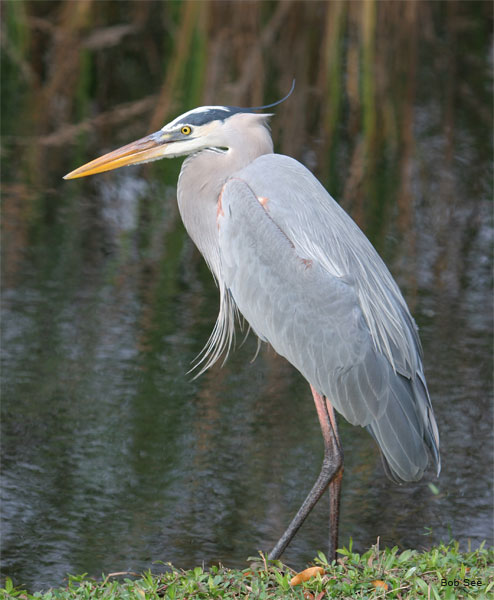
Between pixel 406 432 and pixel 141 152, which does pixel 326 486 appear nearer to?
pixel 406 432

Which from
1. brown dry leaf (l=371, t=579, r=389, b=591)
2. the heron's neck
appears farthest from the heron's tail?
the heron's neck

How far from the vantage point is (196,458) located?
5211 millimetres

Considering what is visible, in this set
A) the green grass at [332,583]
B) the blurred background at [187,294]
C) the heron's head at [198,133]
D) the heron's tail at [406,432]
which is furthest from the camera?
the blurred background at [187,294]

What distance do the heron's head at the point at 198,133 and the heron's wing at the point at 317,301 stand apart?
0.23 metres

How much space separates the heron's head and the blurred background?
1555 mm

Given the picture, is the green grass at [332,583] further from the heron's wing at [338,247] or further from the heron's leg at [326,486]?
the heron's wing at [338,247]

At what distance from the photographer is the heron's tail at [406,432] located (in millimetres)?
3887

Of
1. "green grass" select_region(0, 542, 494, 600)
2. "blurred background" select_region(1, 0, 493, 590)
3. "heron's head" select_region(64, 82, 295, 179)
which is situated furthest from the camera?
"blurred background" select_region(1, 0, 493, 590)

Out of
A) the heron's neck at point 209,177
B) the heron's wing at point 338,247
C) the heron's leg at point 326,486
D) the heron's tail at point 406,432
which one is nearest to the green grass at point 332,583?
the heron's leg at point 326,486

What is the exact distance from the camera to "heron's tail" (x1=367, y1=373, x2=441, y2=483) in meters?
3.89

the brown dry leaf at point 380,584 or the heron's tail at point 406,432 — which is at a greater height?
the heron's tail at point 406,432

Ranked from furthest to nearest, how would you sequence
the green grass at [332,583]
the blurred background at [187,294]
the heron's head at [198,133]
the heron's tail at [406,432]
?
the blurred background at [187,294]
the heron's head at [198,133]
the heron's tail at [406,432]
the green grass at [332,583]

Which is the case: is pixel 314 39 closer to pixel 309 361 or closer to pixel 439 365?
pixel 439 365

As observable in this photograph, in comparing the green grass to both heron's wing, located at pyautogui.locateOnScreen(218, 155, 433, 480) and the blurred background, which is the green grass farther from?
the blurred background
